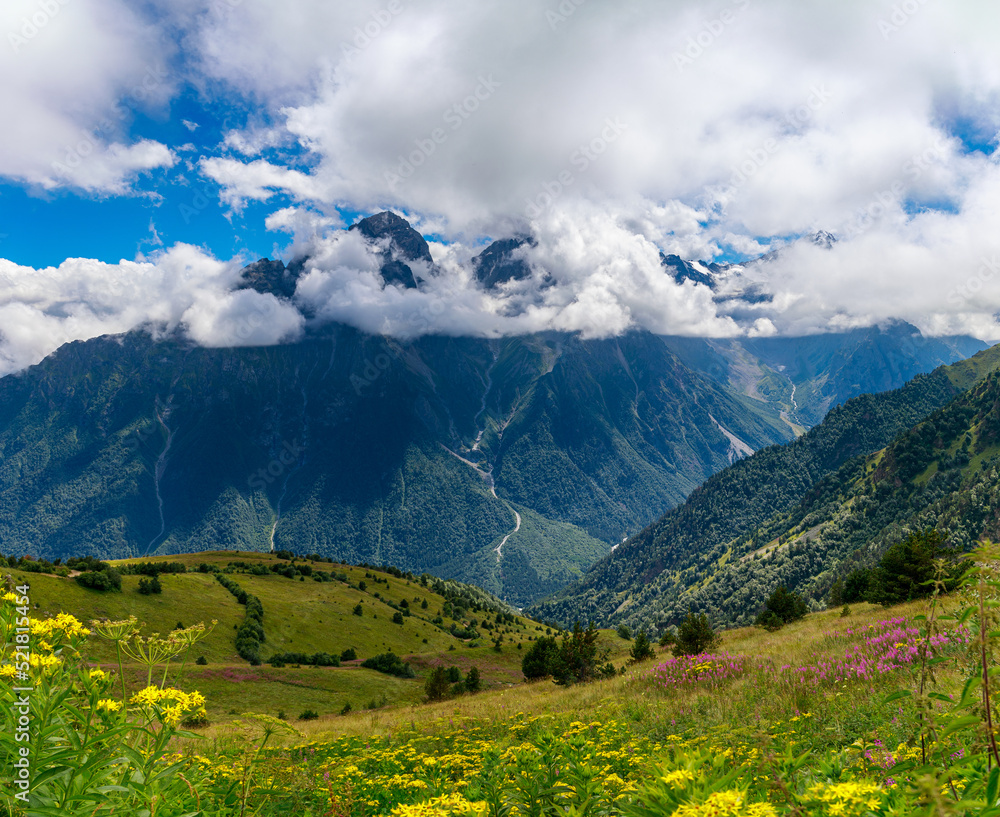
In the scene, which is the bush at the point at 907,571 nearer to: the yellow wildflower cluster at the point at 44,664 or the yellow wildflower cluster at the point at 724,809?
the yellow wildflower cluster at the point at 724,809

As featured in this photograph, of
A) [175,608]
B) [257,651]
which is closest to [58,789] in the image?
[257,651]

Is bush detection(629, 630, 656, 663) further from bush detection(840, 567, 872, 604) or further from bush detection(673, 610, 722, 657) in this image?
bush detection(840, 567, 872, 604)

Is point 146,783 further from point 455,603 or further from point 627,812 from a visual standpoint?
point 455,603

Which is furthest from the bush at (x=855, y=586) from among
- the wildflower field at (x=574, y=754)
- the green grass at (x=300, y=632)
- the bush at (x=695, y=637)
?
the wildflower field at (x=574, y=754)

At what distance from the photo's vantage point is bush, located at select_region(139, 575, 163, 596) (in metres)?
97.0

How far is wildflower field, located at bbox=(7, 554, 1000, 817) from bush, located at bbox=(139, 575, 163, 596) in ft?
339

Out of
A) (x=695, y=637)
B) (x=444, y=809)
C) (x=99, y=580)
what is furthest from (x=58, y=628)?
(x=99, y=580)

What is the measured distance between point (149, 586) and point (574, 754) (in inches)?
4607

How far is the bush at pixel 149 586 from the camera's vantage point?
97.0m

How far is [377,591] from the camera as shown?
169125mm

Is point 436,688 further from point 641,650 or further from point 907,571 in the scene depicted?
point 907,571

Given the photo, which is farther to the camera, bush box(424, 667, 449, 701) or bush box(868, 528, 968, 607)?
bush box(424, 667, 449, 701)

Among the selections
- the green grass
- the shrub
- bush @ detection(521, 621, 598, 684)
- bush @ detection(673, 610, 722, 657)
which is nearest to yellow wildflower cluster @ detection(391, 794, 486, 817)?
bush @ detection(673, 610, 722, 657)

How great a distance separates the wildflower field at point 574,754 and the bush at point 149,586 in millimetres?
103267
